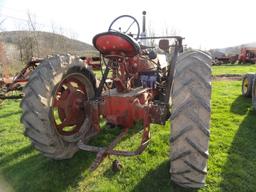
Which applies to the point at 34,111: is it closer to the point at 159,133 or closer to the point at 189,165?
the point at 189,165

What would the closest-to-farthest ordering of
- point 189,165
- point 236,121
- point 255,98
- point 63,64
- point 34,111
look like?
point 189,165 < point 34,111 < point 63,64 < point 236,121 < point 255,98

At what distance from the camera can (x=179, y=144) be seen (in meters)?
2.70

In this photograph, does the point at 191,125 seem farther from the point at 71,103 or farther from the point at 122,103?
the point at 71,103

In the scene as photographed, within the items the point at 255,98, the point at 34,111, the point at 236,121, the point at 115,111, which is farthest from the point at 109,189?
the point at 255,98

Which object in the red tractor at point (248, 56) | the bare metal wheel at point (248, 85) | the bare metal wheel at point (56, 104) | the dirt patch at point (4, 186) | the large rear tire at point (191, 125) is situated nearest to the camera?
the large rear tire at point (191, 125)

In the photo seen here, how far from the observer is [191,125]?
2631 millimetres

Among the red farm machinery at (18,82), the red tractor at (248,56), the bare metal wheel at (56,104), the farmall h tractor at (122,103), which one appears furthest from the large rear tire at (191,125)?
the red tractor at (248,56)

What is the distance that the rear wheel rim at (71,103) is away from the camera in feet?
12.0

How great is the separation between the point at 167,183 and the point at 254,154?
1.56 metres

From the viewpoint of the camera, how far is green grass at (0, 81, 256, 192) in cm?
317

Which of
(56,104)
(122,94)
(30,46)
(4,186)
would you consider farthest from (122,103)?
(30,46)

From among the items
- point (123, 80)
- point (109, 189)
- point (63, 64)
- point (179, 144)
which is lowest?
point (109, 189)

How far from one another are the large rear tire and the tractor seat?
0.79 m

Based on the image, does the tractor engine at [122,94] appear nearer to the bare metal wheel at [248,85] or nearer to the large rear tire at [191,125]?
the large rear tire at [191,125]
